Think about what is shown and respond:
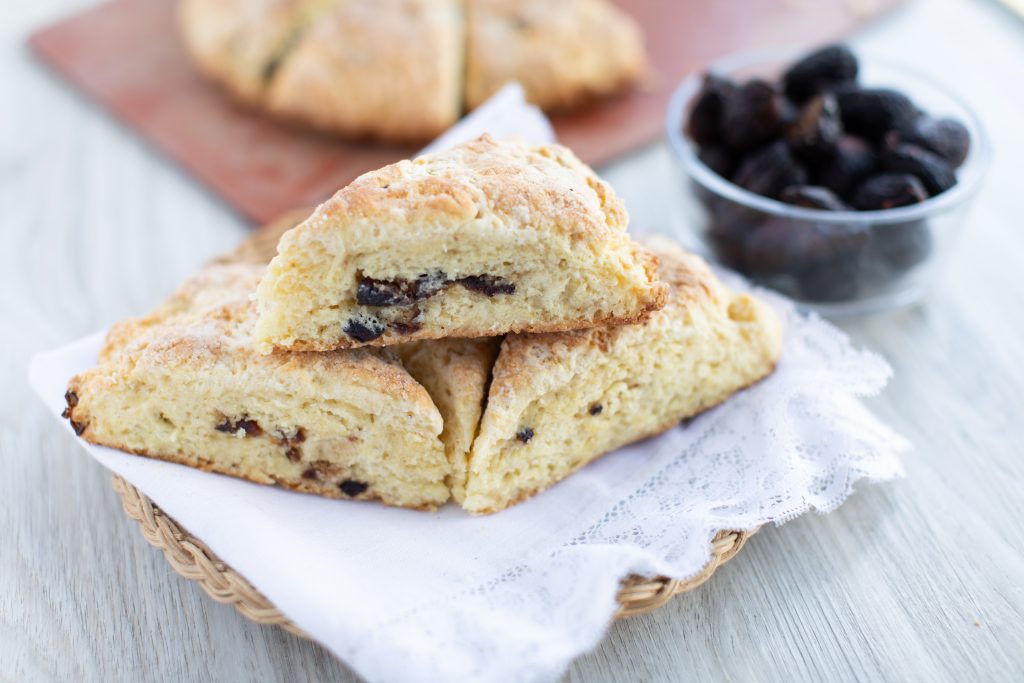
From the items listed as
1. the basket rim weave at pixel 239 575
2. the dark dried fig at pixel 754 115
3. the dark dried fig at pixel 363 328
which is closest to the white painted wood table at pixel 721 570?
the basket rim weave at pixel 239 575

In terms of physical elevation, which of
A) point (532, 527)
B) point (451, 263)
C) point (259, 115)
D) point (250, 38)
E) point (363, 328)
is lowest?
point (259, 115)

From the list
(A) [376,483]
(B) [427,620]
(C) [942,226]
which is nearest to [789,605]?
(B) [427,620]

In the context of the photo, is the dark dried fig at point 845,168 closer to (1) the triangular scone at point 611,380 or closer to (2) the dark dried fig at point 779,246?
(2) the dark dried fig at point 779,246

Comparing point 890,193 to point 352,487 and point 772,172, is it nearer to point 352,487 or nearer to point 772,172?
point 772,172

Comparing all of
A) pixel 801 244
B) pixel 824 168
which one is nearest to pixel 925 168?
pixel 824 168

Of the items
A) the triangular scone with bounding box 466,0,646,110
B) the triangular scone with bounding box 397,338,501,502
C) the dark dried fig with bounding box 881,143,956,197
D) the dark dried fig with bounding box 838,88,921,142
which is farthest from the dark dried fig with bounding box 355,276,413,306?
the triangular scone with bounding box 466,0,646,110

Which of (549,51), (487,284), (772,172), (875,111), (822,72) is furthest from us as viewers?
(549,51)

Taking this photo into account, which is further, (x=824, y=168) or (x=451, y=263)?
(x=824, y=168)
